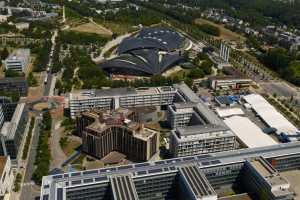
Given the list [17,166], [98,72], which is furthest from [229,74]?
[17,166]

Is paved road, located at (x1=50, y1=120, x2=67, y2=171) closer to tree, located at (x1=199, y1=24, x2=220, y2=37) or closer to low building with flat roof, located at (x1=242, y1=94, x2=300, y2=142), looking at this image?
low building with flat roof, located at (x1=242, y1=94, x2=300, y2=142)

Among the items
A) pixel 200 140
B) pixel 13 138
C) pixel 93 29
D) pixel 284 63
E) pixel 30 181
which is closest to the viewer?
pixel 30 181

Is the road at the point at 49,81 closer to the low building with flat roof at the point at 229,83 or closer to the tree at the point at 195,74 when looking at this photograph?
the tree at the point at 195,74

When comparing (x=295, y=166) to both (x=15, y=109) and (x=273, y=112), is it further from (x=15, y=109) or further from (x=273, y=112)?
(x=15, y=109)

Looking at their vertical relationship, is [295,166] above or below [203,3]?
below

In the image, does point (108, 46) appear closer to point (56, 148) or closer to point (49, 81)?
point (49, 81)

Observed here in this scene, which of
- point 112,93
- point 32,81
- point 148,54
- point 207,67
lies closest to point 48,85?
point 32,81
